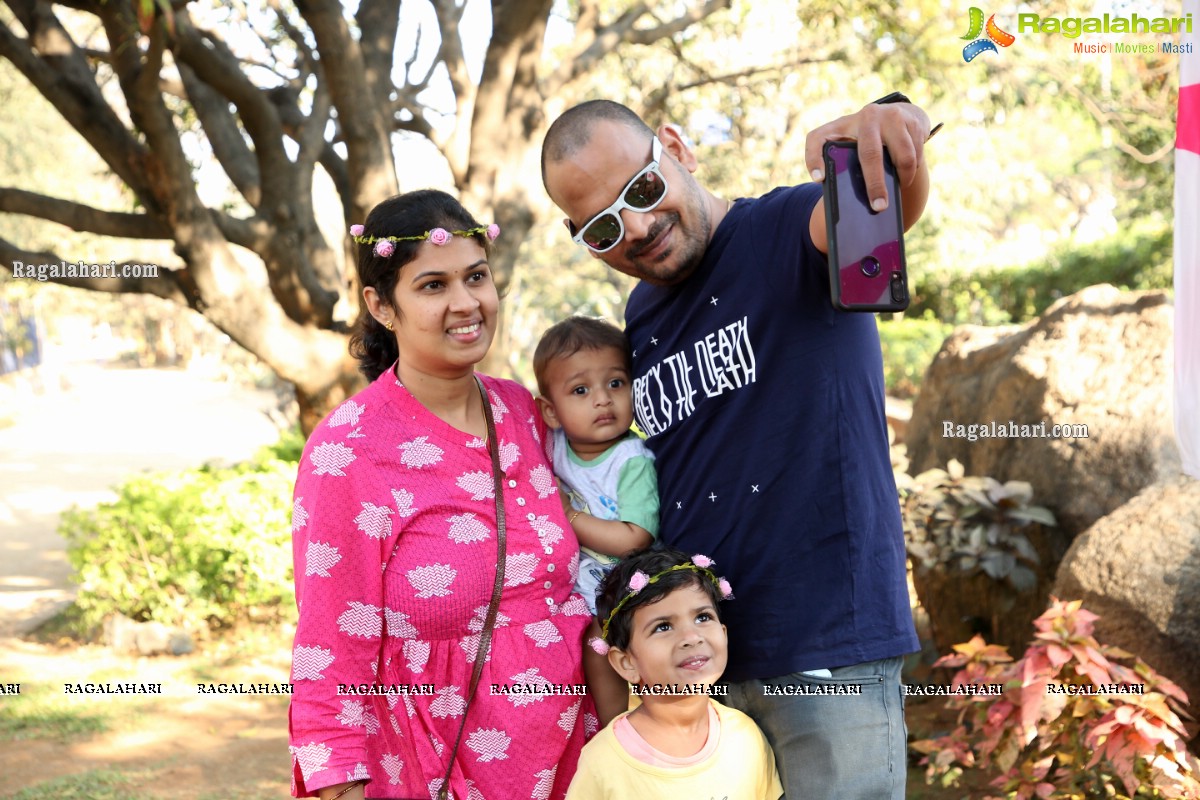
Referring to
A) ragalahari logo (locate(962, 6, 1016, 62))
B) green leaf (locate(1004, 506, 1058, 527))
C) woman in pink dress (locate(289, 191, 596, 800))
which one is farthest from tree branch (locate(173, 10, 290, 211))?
green leaf (locate(1004, 506, 1058, 527))

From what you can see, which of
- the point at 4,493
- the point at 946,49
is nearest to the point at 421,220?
the point at 946,49

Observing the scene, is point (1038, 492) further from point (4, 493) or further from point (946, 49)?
point (4, 493)

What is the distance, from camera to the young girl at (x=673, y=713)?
2141 millimetres

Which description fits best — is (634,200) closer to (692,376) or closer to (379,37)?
(692,376)

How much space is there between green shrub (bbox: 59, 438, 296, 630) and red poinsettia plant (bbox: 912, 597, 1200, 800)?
4.58 metres

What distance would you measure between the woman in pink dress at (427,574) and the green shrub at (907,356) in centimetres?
1191

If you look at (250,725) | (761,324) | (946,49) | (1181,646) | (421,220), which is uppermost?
(946,49)

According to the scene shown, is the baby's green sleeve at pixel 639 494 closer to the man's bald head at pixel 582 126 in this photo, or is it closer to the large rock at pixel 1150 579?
the man's bald head at pixel 582 126

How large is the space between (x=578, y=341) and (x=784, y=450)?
0.67m

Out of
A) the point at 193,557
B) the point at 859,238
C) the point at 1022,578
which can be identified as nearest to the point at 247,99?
the point at 193,557

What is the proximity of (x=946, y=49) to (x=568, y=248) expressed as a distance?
1231cm

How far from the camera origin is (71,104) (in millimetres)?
6219

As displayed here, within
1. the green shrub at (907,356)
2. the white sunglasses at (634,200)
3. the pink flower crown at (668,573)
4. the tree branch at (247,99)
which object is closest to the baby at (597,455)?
the pink flower crown at (668,573)

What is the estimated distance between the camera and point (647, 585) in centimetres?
218
